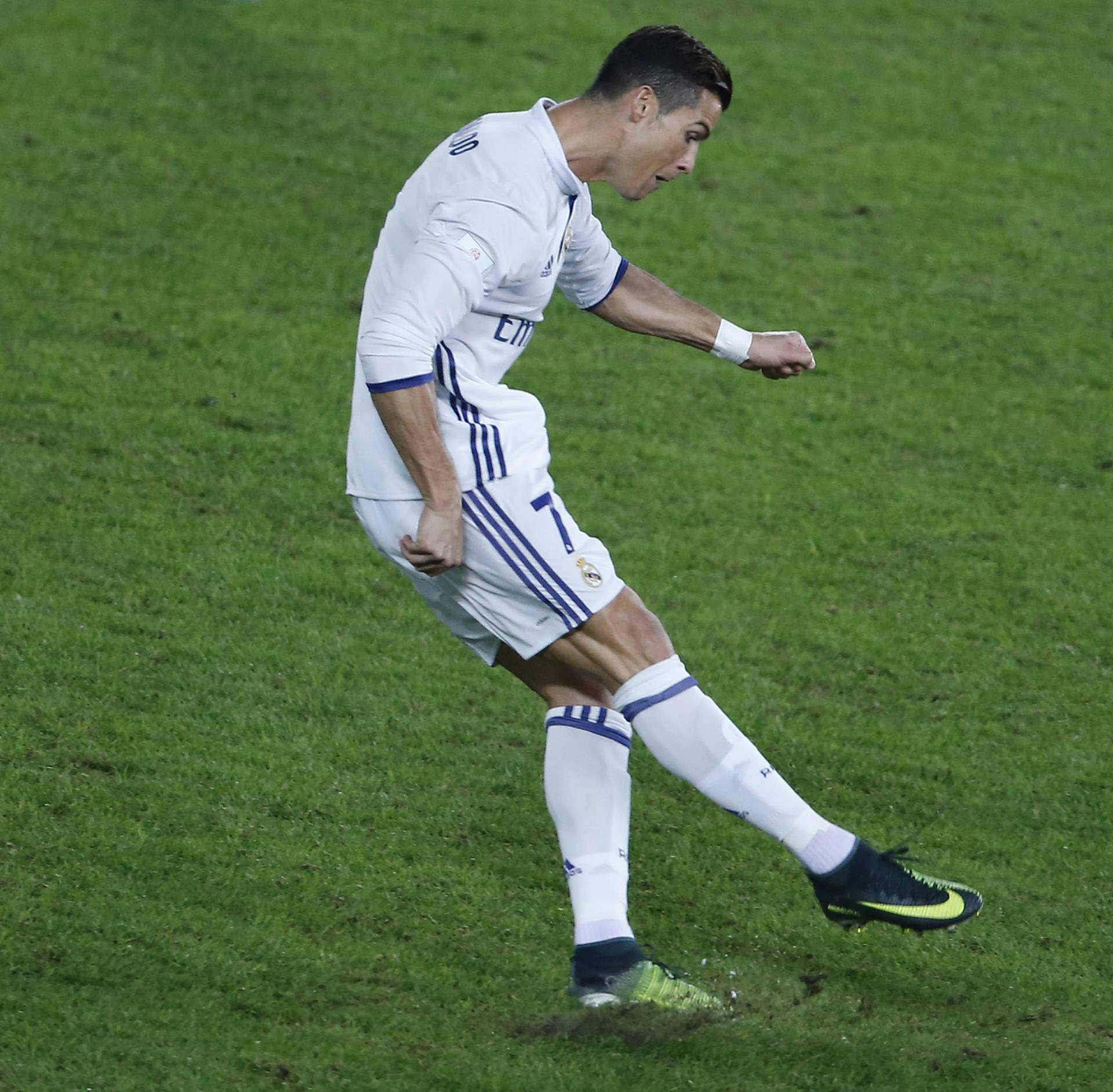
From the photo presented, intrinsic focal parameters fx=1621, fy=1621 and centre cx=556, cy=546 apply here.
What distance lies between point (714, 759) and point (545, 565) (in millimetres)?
586

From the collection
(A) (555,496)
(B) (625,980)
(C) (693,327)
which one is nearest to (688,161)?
(C) (693,327)

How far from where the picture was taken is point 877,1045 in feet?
12.2

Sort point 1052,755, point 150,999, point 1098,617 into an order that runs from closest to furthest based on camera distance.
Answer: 1. point 150,999
2. point 1052,755
3. point 1098,617

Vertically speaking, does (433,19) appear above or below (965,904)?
above

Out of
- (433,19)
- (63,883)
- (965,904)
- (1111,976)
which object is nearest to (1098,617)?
(1111,976)

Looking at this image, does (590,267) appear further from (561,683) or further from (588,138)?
(561,683)

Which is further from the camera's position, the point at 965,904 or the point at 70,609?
the point at 70,609

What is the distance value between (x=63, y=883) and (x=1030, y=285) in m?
7.32

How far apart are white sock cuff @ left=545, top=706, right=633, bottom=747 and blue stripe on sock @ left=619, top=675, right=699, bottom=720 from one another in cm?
21

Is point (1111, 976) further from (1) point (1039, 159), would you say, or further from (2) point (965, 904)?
(1) point (1039, 159)

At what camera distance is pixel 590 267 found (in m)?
4.21

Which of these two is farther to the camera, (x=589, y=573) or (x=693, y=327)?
(x=693, y=327)

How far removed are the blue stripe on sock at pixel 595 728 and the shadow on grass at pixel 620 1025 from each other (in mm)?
621

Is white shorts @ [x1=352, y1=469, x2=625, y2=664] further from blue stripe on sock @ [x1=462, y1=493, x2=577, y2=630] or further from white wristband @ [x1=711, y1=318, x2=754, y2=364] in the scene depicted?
white wristband @ [x1=711, y1=318, x2=754, y2=364]
